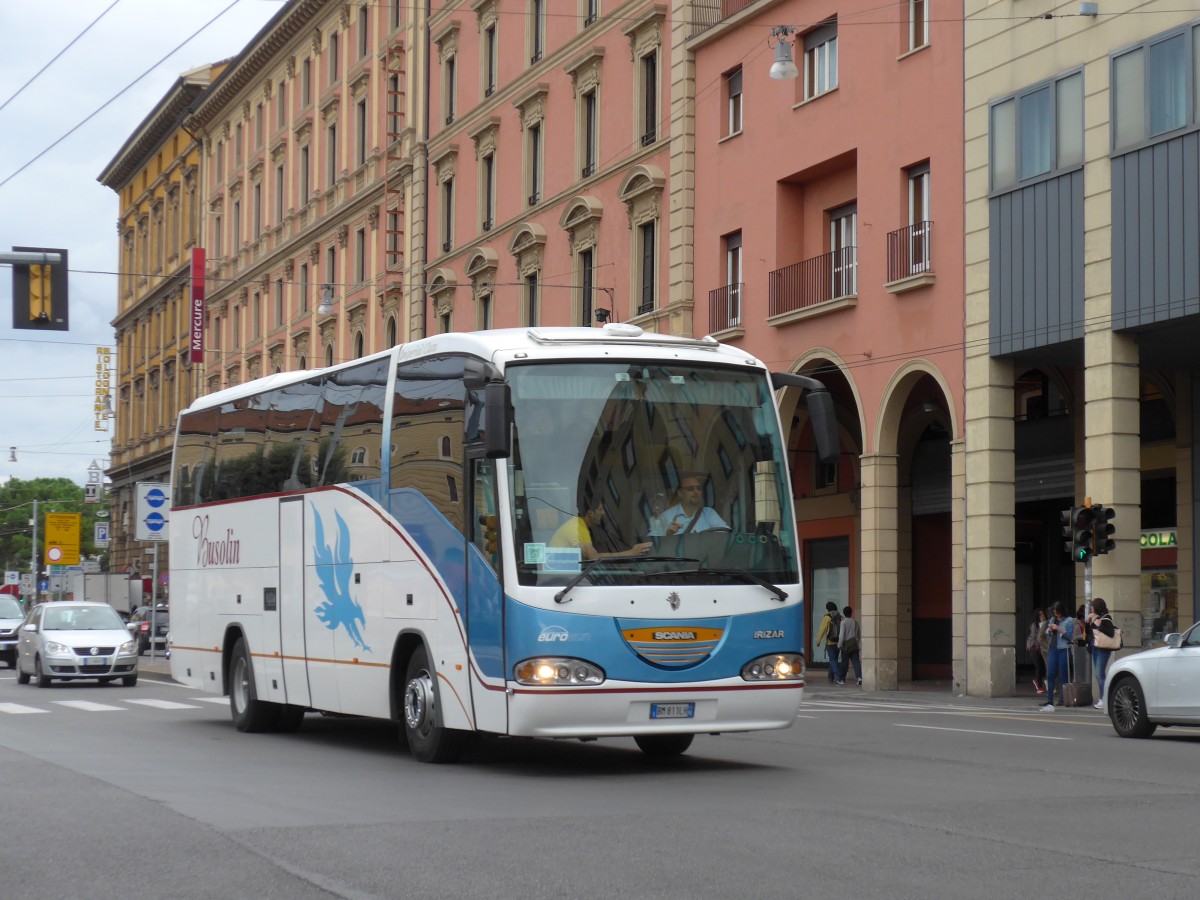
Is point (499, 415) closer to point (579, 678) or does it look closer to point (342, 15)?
point (579, 678)

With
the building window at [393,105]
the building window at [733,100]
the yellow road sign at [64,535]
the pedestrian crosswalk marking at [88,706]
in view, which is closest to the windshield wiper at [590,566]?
the pedestrian crosswalk marking at [88,706]

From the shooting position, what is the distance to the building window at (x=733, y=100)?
37.7 metres

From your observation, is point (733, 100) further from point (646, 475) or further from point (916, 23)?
point (646, 475)

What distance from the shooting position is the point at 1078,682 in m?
27.9

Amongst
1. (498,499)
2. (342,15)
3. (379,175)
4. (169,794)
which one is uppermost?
(342,15)

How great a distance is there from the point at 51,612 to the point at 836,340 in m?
15.0

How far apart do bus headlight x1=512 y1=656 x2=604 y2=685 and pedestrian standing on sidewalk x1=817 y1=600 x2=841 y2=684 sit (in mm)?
21943

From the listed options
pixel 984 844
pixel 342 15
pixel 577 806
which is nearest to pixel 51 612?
pixel 577 806

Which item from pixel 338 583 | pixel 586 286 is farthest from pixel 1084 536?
pixel 586 286

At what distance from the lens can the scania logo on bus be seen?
2000 centimetres

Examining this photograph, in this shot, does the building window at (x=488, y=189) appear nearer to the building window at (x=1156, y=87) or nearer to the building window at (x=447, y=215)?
the building window at (x=447, y=215)

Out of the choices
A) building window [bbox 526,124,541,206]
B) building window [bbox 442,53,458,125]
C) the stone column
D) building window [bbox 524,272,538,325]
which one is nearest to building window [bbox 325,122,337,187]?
building window [bbox 442,53,458,125]

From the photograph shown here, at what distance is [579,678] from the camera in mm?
13633

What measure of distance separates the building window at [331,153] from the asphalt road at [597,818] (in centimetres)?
4361
